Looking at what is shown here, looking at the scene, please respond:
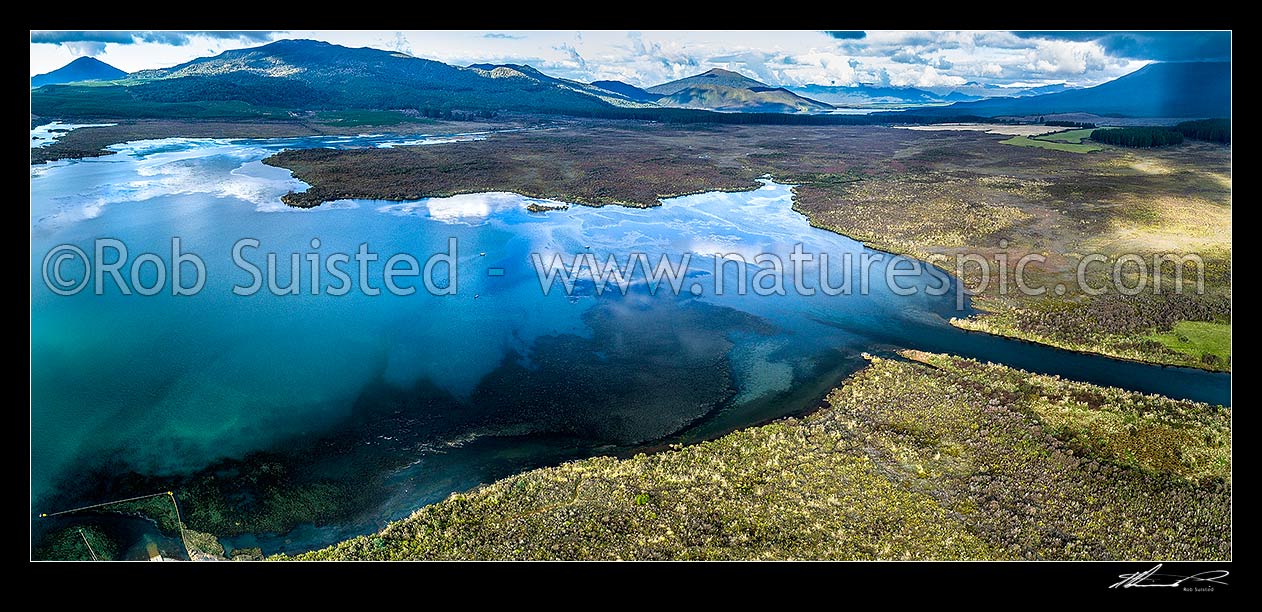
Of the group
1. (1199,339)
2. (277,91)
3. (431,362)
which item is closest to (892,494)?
(431,362)

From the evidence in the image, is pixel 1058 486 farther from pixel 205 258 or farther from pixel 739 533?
pixel 205 258

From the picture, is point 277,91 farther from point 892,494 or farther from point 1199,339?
point 1199,339

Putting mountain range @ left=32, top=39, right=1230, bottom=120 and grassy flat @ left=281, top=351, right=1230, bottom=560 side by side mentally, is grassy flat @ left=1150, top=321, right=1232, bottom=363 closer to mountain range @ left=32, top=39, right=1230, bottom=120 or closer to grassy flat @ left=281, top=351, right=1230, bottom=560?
grassy flat @ left=281, top=351, right=1230, bottom=560

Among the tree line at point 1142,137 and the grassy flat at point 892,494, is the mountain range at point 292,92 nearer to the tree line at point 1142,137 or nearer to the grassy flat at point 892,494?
the tree line at point 1142,137

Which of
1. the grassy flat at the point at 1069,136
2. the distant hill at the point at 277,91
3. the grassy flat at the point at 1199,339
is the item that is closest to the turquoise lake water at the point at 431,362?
the grassy flat at the point at 1199,339

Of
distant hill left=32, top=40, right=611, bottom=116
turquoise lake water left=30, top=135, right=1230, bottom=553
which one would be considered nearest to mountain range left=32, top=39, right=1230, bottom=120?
distant hill left=32, top=40, right=611, bottom=116
